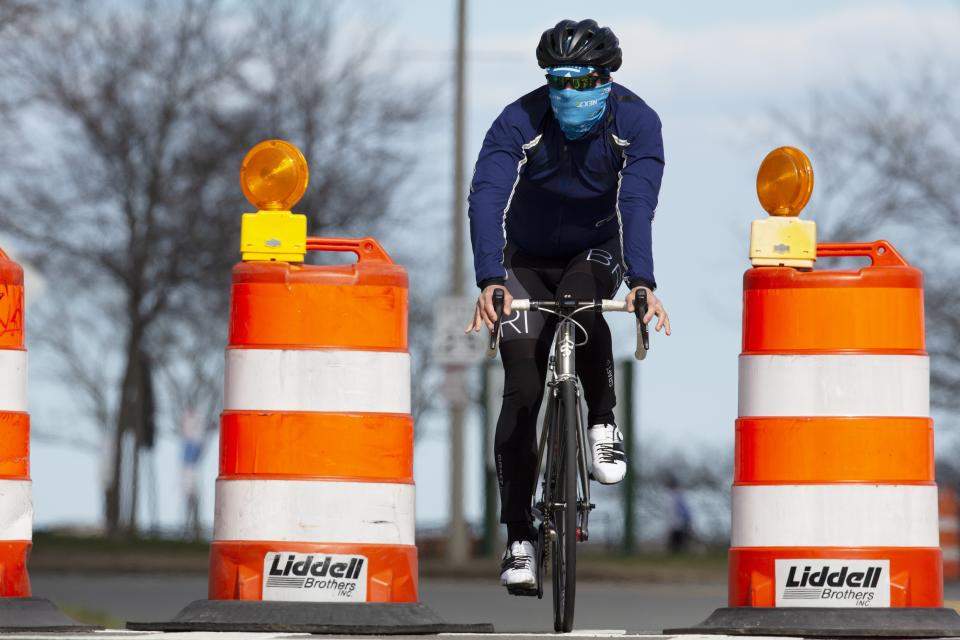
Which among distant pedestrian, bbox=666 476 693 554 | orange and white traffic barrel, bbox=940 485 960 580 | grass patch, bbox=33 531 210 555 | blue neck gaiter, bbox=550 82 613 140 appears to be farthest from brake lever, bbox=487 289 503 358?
distant pedestrian, bbox=666 476 693 554

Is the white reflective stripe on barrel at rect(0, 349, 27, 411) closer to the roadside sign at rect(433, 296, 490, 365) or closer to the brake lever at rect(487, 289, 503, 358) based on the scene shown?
the brake lever at rect(487, 289, 503, 358)

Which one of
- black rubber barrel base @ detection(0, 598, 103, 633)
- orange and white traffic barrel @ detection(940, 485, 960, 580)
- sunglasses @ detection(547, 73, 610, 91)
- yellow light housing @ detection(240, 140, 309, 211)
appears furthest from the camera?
orange and white traffic barrel @ detection(940, 485, 960, 580)

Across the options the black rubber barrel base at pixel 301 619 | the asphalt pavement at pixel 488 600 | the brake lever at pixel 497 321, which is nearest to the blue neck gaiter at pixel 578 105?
the brake lever at pixel 497 321

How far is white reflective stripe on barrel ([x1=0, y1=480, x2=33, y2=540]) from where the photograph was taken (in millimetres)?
8336

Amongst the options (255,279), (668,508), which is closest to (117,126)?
(668,508)

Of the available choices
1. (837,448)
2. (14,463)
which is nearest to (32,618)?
(14,463)

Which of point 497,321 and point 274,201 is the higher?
point 274,201

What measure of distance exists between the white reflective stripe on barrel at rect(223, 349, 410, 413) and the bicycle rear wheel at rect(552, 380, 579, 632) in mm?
615

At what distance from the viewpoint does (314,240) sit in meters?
7.96

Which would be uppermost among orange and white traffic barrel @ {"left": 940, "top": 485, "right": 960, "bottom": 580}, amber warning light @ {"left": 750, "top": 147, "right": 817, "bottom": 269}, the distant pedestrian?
amber warning light @ {"left": 750, "top": 147, "right": 817, "bottom": 269}

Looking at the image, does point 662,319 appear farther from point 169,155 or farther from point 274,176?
point 169,155

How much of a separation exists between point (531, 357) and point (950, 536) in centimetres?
1767

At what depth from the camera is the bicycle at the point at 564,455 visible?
791 centimetres

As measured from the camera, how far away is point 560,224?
324 inches
